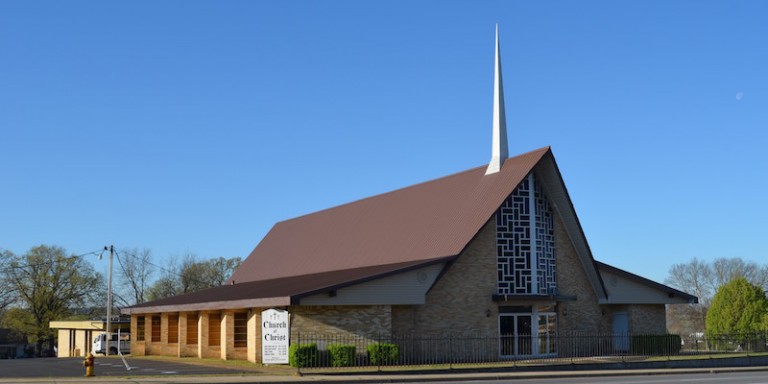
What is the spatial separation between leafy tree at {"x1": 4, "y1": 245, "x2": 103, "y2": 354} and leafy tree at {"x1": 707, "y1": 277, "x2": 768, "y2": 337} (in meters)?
55.6

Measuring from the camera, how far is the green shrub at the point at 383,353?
33875mm

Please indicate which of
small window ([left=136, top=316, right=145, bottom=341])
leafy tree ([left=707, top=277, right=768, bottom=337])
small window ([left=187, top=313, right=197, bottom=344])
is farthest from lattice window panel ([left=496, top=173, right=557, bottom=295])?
small window ([left=136, top=316, right=145, bottom=341])

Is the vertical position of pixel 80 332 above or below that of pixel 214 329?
below

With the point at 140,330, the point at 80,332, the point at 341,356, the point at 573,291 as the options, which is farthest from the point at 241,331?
the point at 80,332

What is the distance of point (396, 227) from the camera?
43.7 meters

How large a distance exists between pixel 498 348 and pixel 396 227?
895 centimetres

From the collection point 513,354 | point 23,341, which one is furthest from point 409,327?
point 23,341

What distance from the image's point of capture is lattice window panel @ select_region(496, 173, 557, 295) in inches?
1513

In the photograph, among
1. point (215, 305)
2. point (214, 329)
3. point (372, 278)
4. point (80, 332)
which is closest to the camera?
point (372, 278)

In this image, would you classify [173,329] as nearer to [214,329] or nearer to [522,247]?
[214,329]

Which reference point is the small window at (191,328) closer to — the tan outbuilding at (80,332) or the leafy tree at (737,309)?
the tan outbuilding at (80,332)

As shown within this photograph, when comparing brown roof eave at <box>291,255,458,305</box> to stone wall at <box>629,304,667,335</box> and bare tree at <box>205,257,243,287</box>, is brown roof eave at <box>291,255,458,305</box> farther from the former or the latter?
bare tree at <box>205,257,243,287</box>

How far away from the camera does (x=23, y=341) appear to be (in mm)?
101375

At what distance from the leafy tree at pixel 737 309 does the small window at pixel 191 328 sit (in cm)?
2969
